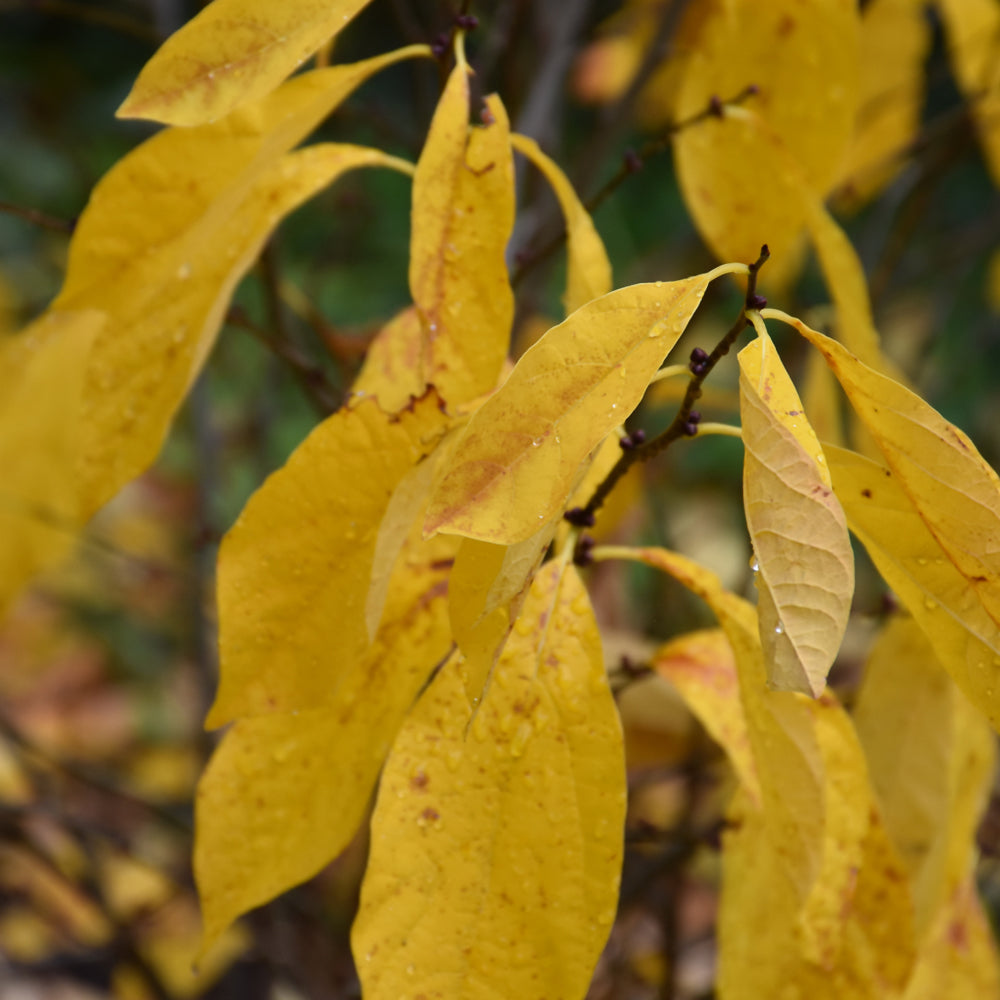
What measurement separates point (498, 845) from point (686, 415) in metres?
0.22

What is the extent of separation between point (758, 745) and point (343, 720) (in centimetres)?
22

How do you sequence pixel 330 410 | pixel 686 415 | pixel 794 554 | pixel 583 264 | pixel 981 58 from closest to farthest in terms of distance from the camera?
pixel 794 554 → pixel 686 415 → pixel 583 264 → pixel 330 410 → pixel 981 58

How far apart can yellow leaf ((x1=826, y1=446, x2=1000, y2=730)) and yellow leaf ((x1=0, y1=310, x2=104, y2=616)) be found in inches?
21.3

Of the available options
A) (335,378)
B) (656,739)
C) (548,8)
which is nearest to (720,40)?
(548,8)

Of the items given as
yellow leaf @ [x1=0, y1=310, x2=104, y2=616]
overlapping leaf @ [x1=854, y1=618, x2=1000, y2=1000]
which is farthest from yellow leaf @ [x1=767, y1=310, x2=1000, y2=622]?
yellow leaf @ [x1=0, y1=310, x2=104, y2=616]

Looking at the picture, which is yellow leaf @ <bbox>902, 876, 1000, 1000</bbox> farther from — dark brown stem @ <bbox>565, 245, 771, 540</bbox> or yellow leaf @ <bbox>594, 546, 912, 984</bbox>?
dark brown stem @ <bbox>565, 245, 771, 540</bbox>

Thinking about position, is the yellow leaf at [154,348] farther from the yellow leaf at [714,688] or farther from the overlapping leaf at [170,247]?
the yellow leaf at [714,688]

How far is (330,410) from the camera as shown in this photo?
831 millimetres

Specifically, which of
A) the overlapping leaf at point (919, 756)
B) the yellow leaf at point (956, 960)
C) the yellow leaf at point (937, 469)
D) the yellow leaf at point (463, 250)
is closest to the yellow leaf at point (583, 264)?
the yellow leaf at point (463, 250)

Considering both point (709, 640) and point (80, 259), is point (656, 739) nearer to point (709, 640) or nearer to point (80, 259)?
point (709, 640)

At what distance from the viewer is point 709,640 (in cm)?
65

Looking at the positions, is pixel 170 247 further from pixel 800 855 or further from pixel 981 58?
pixel 981 58

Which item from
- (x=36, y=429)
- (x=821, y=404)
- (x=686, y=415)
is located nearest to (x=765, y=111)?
(x=821, y=404)

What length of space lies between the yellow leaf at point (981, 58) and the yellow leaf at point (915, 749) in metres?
0.57
